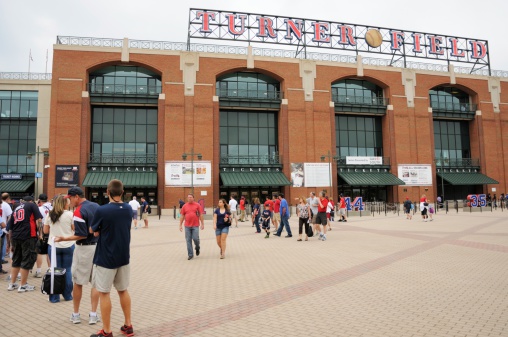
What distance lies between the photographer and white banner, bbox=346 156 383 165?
128 feet

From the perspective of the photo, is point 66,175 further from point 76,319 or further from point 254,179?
point 76,319

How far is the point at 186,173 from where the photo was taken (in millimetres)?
33656

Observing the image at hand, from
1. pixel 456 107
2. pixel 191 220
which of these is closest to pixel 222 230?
pixel 191 220

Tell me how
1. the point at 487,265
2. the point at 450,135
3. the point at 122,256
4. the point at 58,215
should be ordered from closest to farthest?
1. the point at 122,256
2. the point at 58,215
3. the point at 487,265
4. the point at 450,135

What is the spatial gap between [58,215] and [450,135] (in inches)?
1862

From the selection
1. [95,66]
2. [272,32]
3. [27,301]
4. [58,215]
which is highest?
[272,32]

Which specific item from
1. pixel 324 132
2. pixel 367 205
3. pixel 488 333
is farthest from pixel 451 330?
pixel 324 132

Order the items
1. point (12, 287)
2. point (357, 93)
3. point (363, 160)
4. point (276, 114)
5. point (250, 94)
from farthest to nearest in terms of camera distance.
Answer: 1. point (357, 93)
2. point (363, 160)
3. point (276, 114)
4. point (250, 94)
5. point (12, 287)

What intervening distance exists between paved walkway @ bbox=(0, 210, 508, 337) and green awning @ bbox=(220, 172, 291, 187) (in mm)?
22475

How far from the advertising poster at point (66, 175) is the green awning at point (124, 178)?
101 cm

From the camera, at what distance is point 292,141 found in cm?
3641

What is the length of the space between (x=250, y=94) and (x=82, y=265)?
110ft

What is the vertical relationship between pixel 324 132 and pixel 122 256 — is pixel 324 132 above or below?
above

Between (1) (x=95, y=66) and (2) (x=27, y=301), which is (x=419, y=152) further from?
(2) (x=27, y=301)
